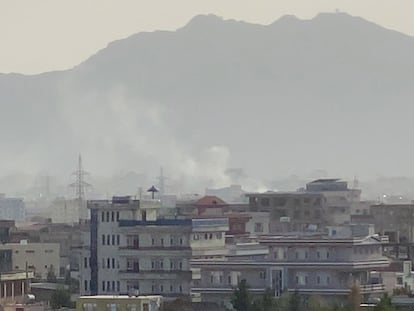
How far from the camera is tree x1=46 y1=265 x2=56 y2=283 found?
59084mm

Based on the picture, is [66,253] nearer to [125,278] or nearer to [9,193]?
[125,278]

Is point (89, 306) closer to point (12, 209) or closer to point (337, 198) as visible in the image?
point (337, 198)

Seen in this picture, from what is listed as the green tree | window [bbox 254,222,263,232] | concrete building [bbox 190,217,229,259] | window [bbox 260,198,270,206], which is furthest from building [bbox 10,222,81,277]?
the green tree

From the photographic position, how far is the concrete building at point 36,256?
62.7m

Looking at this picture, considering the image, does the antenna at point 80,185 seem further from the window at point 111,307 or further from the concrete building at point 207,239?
the window at point 111,307

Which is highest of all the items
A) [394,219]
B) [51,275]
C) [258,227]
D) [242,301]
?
[394,219]

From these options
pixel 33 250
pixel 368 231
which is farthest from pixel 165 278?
pixel 33 250

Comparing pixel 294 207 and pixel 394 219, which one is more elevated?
pixel 294 207

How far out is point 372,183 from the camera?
156m

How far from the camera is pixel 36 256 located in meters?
64.7

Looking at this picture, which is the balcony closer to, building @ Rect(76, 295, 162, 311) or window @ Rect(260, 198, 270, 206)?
building @ Rect(76, 295, 162, 311)

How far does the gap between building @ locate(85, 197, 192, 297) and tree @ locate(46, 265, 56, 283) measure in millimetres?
4764

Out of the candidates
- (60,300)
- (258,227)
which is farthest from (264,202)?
(60,300)

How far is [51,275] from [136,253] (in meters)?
8.47
